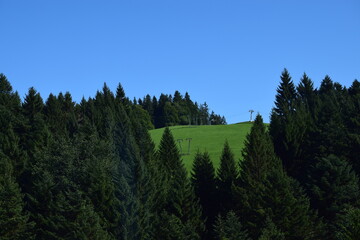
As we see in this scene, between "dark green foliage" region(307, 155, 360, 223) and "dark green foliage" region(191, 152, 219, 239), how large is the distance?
13.5 m

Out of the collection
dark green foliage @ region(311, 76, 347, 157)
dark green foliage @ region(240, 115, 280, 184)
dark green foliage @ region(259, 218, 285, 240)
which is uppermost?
dark green foliage @ region(311, 76, 347, 157)

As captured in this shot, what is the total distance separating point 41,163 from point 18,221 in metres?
10.5

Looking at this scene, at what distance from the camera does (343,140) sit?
7312 cm

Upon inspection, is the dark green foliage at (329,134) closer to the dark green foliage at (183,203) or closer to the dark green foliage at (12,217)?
the dark green foliage at (183,203)

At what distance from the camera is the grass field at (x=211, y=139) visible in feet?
348

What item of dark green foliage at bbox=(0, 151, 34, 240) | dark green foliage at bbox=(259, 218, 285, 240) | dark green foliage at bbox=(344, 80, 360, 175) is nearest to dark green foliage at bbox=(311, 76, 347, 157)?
dark green foliage at bbox=(344, 80, 360, 175)

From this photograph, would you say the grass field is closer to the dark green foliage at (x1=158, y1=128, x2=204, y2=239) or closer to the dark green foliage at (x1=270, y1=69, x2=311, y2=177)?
the dark green foliage at (x1=270, y1=69, x2=311, y2=177)

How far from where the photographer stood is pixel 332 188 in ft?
193

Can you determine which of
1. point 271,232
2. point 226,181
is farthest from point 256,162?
point 271,232

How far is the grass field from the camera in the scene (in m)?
106

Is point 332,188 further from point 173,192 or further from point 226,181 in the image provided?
point 173,192

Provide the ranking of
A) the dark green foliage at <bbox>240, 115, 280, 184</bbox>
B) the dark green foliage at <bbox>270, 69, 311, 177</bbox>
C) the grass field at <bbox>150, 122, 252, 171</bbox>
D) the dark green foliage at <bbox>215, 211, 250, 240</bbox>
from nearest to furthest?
1. the dark green foliage at <bbox>215, 211, 250, 240</bbox>
2. the dark green foliage at <bbox>240, 115, 280, 184</bbox>
3. the dark green foliage at <bbox>270, 69, 311, 177</bbox>
4. the grass field at <bbox>150, 122, 252, 171</bbox>

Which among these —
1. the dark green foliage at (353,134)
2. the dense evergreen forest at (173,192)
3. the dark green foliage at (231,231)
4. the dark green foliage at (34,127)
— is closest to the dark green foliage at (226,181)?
the dense evergreen forest at (173,192)

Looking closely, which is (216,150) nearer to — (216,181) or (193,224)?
(216,181)
